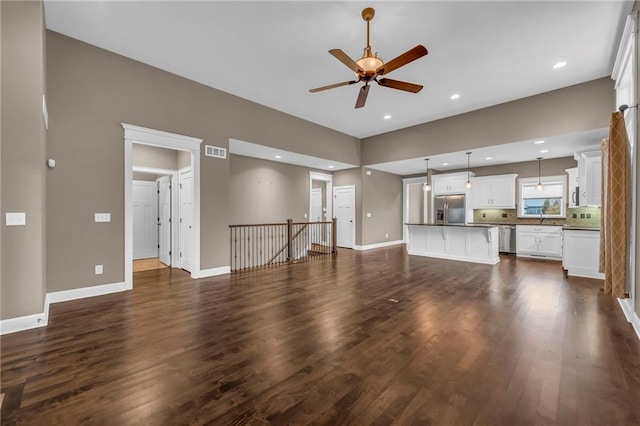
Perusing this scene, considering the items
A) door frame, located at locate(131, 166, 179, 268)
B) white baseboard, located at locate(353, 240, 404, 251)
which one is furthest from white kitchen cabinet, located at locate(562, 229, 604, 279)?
door frame, located at locate(131, 166, 179, 268)

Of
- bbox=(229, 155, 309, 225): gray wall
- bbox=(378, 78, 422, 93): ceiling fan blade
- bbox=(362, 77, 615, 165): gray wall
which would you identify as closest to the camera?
bbox=(378, 78, 422, 93): ceiling fan blade

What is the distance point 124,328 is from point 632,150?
6.39 m

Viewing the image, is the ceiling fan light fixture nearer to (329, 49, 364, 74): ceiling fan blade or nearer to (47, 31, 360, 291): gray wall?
(329, 49, 364, 74): ceiling fan blade

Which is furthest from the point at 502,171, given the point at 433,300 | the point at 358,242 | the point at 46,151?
the point at 46,151

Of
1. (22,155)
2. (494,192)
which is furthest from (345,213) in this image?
(22,155)

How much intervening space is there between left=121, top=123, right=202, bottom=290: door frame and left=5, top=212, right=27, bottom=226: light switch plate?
1.38 m

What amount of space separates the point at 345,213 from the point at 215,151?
523 centimetres

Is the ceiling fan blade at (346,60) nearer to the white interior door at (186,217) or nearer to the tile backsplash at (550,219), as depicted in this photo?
the white interior door at (186,217)

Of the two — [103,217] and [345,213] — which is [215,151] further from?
[345,213]

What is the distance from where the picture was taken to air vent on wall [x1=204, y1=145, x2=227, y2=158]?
17.3ft

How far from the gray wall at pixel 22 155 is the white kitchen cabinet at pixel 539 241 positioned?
1007 centimetres

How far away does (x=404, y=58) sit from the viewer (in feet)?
10.0

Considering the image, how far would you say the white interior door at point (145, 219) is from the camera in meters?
7.19

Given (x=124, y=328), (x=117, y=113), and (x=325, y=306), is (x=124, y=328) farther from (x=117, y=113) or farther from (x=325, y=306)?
(x=117, y=113)
